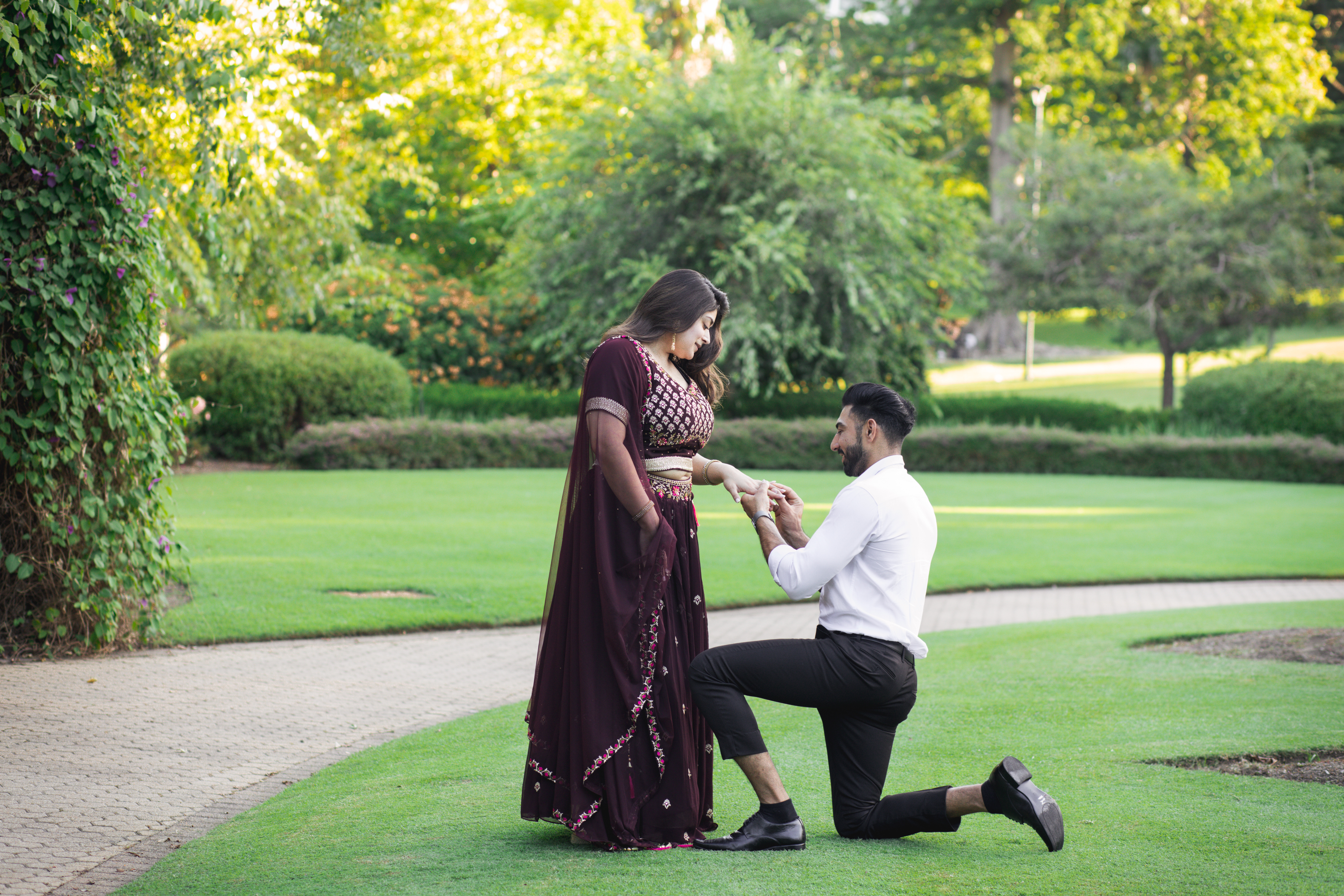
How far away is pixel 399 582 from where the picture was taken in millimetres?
10227

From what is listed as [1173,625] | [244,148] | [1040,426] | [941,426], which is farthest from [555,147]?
[1173,625]

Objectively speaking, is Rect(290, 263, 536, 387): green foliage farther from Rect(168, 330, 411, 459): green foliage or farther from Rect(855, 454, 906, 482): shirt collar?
Rect(855, 454, 906, 482): shirt collar

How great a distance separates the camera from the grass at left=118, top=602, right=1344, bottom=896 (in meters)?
3.68

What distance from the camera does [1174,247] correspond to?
91.9 ft

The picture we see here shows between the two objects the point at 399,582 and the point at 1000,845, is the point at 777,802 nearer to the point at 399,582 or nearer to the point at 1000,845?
the point at 1000,845

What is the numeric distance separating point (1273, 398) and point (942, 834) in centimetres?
2347

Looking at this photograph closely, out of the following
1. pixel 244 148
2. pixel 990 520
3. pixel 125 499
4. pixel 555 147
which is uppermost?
pixel 555 147

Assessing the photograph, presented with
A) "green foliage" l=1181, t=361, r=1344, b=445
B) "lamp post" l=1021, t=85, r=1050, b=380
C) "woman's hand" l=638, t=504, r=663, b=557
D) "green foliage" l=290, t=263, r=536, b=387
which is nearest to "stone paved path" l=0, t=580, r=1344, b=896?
"woman's hand" l=638, t=504, r=663, b=557

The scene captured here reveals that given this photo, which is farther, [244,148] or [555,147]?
[555,147]

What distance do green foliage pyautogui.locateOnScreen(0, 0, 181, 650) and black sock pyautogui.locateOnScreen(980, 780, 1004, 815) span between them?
5.56 metres

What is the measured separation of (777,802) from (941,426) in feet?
72.0

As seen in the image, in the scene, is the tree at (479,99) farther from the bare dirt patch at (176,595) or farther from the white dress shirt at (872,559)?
the white dress shirt at (872,559)

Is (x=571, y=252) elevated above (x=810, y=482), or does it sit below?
above

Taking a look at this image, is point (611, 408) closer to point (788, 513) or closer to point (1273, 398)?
point (788, 513)
